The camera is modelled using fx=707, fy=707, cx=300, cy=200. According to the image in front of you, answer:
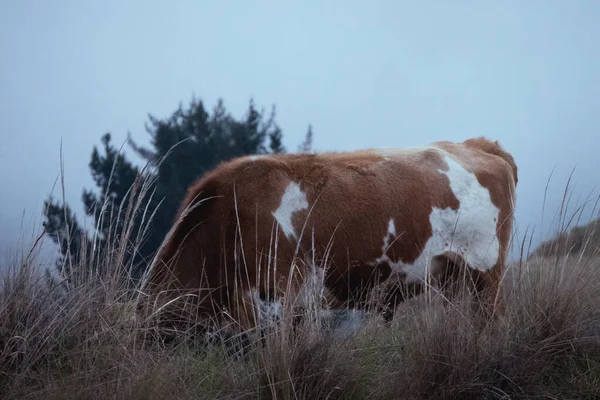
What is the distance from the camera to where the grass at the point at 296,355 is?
3178mm

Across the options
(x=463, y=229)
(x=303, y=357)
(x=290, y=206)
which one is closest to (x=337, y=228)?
(x=290, y=206)

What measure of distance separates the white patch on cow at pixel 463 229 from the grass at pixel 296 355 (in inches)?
45.5

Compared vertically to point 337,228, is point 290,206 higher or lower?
higher

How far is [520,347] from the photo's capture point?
12.3 ft

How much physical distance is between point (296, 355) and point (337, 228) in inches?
71.2

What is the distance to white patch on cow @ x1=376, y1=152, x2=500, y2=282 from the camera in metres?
5.28

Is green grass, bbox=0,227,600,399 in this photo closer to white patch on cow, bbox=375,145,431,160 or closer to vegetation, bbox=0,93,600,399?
vegetation, bbox=0,93,600,399

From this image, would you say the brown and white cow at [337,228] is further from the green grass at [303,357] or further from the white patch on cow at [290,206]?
the green grass at [303,357]

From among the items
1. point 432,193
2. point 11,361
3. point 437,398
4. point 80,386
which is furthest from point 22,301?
point 432,193

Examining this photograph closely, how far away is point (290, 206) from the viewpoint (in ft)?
16.4

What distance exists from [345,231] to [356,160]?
708 mm

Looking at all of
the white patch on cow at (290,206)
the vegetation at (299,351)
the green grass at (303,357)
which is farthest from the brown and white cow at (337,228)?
the green grass at (303,357)

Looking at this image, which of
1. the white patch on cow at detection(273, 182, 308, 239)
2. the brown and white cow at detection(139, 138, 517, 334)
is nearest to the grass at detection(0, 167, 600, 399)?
the brown and white cow at detection(139, 138, 517, 334)

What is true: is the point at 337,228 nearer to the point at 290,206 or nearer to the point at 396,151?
the point at 290,206
